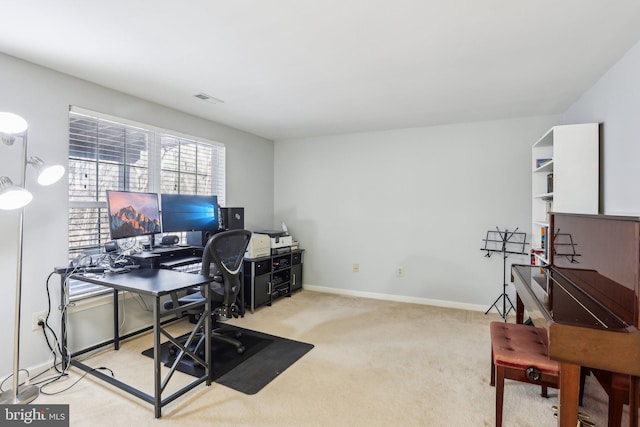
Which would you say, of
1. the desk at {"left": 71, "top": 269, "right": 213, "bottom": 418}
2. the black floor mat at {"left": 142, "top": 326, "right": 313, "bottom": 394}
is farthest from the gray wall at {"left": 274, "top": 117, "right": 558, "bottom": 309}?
the desk at {"left": 71, "top": 269, "right": 213, "bottom": 418}

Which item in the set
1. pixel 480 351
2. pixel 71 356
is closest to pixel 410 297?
pixel 480 351

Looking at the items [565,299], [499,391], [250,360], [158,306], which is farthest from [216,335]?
[565,299]

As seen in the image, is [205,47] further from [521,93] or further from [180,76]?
[521,93]

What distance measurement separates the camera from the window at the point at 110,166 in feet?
8.55

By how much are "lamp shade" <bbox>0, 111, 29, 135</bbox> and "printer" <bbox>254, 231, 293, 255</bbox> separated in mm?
2508

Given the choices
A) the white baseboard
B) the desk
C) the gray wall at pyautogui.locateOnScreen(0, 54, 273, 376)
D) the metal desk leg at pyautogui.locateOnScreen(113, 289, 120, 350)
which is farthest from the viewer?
the white baseboard

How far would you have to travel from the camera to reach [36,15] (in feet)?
5.64

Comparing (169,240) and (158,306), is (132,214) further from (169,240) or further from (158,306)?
(158,306)

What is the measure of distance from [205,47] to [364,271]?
335 centimetres

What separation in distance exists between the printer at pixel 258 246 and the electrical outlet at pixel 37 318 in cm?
183

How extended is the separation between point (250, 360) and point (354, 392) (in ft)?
2.96

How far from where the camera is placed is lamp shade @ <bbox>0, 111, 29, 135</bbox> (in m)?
1.75

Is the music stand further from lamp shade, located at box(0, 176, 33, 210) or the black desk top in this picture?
lamp shade, located at box(0, 176, 33, 210)

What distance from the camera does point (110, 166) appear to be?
285cm
